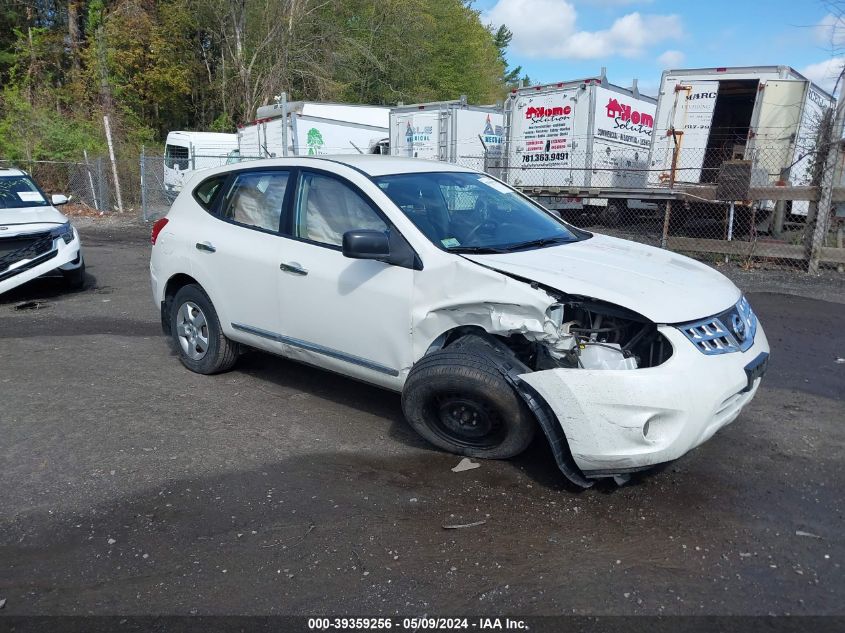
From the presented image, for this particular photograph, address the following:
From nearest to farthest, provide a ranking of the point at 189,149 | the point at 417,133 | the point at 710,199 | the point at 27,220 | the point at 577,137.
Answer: the point at 27,220
the point at 710,199
the point at 577,137
the point at 417,133
the point at 189,149

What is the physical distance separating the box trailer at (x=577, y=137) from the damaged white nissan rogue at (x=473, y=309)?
9644mm

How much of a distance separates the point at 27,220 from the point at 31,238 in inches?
11.8

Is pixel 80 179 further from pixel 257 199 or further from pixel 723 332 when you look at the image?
pixel 723 332

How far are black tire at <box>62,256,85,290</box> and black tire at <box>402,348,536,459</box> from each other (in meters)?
6.86

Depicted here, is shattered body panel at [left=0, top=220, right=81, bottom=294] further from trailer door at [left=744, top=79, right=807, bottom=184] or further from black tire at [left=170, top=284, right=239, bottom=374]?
trailer door at [left=744, top=79, right=807, bottom=184]

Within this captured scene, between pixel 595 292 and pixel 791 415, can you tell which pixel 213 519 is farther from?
pixel 791 415

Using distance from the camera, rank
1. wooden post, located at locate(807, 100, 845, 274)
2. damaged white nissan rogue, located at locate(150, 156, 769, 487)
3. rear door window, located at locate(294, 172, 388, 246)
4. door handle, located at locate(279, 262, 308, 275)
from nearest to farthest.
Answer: damaged white nissan rogue, located at locate(150, 156, 769, 487)
rear door window, located at locate(294, 172, 388, 246)
door handle, located at locate(279, 262, 308, 275)
wooden post, located at locate(807, 100, 845, 274)

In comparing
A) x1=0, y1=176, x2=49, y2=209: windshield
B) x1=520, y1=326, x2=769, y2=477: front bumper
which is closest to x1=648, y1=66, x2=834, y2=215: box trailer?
x1=520, y1=326, x2=769, y2=477: front bumper

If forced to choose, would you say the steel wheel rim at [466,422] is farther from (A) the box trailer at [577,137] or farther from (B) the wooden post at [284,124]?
(B) the wooden post at [284,124]

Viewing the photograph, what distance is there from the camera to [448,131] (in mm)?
16516

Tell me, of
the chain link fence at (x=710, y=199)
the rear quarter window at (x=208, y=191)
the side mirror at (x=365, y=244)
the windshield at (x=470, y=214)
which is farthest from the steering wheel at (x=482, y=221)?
the chain link fence at (x=710, y=199)

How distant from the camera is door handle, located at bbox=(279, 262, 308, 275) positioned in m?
4.64

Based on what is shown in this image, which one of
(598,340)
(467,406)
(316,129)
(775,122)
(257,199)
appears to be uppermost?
(316,129)

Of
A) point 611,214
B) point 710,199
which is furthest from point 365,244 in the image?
point 611,214
